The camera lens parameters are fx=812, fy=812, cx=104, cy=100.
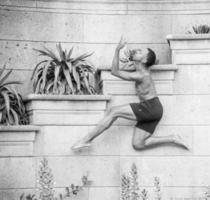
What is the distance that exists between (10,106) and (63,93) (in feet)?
2.25

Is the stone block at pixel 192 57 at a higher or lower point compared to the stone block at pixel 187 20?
lower

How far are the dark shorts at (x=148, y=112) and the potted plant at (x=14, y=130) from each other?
1.27 m

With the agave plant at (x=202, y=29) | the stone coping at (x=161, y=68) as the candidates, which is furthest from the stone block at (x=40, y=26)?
the agave plant at (x=202, y=29)

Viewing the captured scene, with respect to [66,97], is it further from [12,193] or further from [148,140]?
[12,193]

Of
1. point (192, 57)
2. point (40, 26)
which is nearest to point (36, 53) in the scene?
point (40, 26)

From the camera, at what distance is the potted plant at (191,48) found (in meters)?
10.4

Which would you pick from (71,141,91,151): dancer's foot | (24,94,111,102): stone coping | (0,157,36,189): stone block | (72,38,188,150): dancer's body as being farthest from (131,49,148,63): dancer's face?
(0,157,36,189): stone block

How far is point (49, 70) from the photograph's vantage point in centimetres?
1043

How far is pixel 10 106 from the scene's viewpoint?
10195 mm

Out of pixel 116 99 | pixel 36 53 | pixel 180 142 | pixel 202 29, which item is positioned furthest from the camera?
pixel 36 53

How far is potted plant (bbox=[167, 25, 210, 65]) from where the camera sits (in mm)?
10367

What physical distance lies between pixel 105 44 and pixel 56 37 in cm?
68

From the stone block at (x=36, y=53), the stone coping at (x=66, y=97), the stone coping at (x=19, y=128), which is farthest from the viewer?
the stone block at (x=36, y=53)

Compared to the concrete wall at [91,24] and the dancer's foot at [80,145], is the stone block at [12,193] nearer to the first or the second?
the dancer's foot at [80,145]
